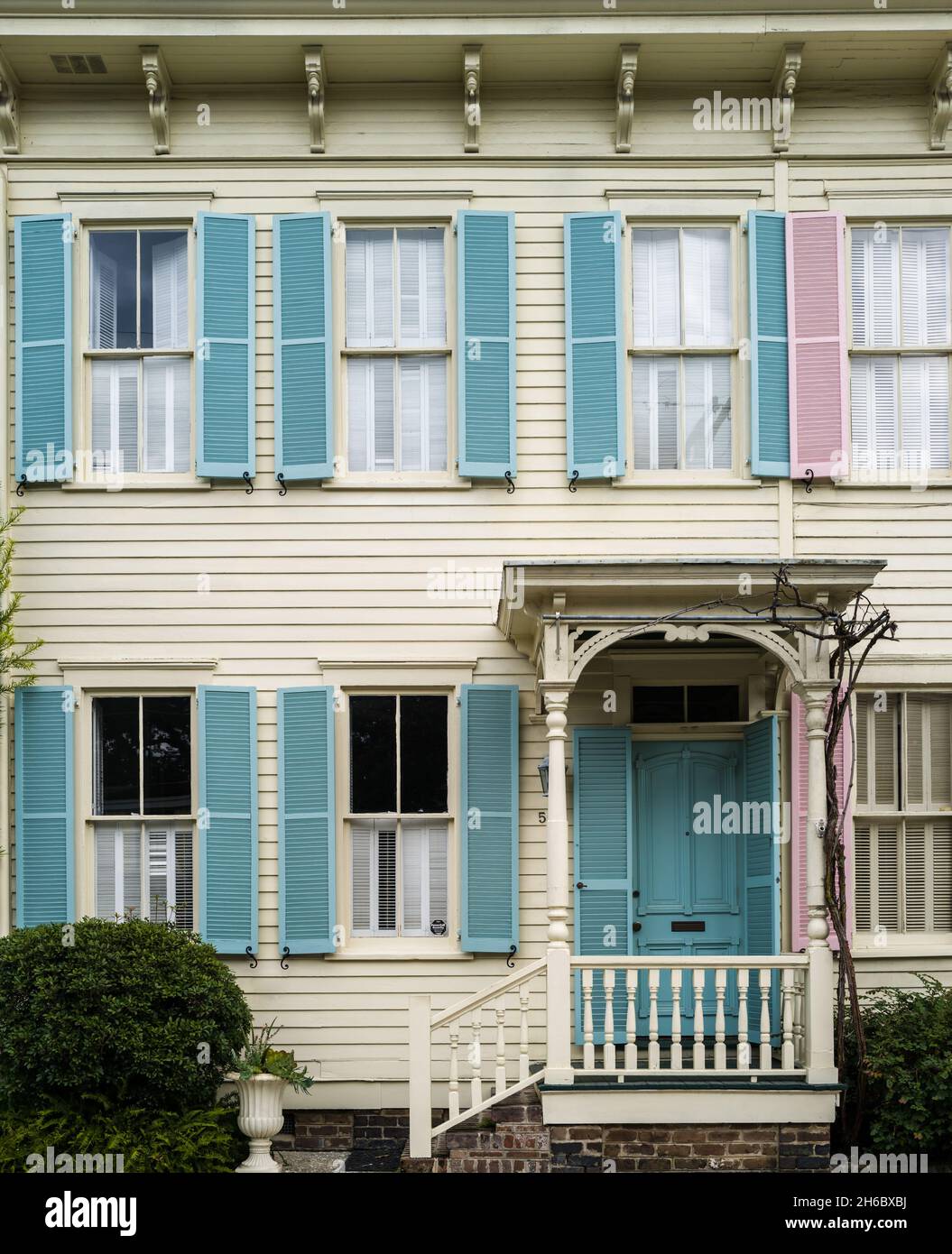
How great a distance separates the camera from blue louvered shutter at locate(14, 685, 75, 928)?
977 cm

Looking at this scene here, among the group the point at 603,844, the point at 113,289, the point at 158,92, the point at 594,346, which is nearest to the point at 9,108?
the point at 158,92

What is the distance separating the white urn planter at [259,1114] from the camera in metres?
8.84

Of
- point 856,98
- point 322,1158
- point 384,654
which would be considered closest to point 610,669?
point 384,654

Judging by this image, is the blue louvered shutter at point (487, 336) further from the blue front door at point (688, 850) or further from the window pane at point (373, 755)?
the blue front door at point (688, 850)

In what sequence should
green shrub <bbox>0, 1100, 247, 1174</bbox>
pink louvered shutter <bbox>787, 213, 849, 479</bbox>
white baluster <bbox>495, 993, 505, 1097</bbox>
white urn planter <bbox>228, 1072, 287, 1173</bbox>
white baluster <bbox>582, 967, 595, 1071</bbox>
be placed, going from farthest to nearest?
pink louvered shutter <bbox>787, 213, 849, 479</bbox> < white urn planter <bbox>228, 1072, 287, 1173</bbox> < white baluster <bbox>495, 993, 505, 1097</bbox> < white baluster <bbox>582, 967, 595, 1071</bbox> < green shrub <bbox>0, 1100, 247, 1174</bbox>

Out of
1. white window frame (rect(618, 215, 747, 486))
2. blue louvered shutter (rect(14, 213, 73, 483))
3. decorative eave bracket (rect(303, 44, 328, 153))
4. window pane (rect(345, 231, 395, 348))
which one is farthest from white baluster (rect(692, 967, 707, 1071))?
decorative eave bracket (rect(303, 44, 328, 153))

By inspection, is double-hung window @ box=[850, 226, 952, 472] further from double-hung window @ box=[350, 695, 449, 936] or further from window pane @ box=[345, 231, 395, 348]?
double-hung window @ box=[350, 695, 449, 936]

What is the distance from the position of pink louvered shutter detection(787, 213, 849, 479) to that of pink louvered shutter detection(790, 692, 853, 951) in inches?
72.1

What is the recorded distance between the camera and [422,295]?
1030 centimetres

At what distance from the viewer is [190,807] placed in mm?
9969

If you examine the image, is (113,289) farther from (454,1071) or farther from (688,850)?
(454,1071)

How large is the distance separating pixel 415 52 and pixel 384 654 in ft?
14.1

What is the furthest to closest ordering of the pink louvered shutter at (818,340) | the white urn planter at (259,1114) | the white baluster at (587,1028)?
the pink louvered shutter at (818,340) < the white urn planter at (259,1114) < the white baluster at (587,1028)

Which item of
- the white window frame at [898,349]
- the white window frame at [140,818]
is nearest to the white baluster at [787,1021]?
the white window frame at [898,349]
